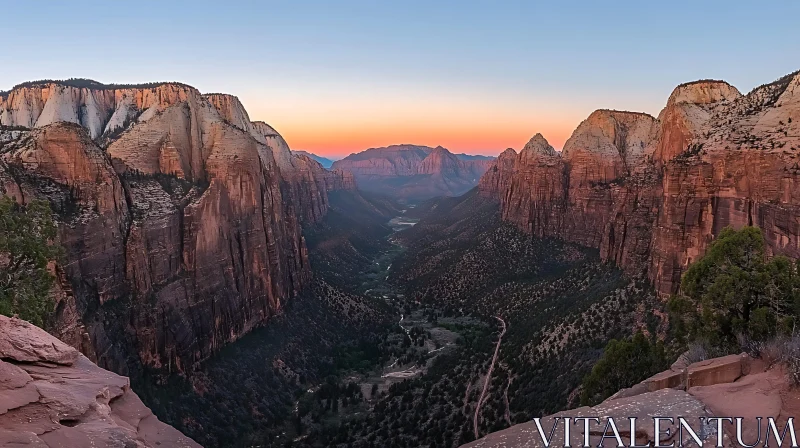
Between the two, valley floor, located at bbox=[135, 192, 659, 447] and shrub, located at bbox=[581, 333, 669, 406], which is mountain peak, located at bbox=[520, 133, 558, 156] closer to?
valley floor, located at bbox=[135, 192, 659, 447]

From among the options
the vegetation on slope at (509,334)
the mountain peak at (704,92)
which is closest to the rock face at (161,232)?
the vegetation on slope at (509,334)

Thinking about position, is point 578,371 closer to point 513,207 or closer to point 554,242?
point 554,242

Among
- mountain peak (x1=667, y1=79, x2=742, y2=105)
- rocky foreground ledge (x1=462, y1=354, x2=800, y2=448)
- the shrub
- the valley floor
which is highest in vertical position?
mountain peak (x1=667, y1=79, x2=742, y2=105)

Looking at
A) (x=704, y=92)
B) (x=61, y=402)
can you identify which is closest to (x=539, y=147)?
(x=704, y=92)

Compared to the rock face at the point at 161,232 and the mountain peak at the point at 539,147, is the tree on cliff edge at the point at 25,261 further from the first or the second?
the mountain peak at the point at 539,147

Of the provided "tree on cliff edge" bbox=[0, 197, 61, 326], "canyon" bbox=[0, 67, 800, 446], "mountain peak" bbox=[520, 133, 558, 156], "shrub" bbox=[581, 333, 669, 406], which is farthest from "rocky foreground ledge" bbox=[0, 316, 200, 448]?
"mountain peak" bbox=[520, 133, 558, 156]

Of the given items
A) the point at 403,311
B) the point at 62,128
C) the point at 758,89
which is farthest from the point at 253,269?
the point at 758,89
